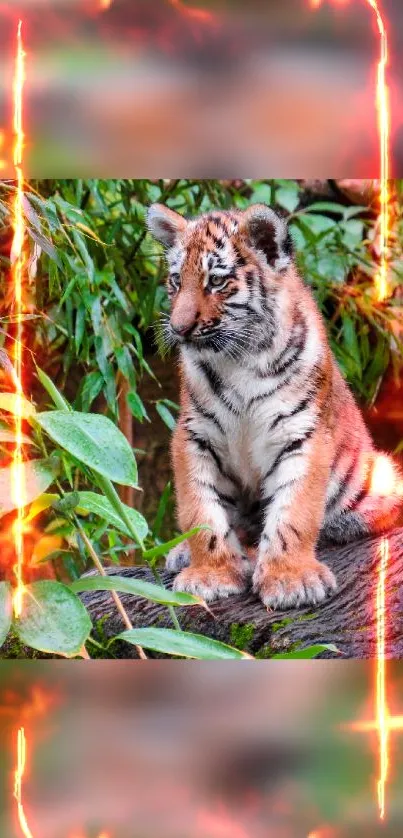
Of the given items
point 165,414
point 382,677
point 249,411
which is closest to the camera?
point 382,677

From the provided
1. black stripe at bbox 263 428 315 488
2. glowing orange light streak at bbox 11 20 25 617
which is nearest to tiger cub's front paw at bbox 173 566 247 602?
black stripe at bbox 263 428 315 488

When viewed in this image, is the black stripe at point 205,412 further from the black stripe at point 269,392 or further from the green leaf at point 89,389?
the green leaf at point 89,389

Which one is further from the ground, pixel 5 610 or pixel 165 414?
pixel 5 610

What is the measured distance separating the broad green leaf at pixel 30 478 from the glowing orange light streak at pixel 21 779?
18.7 inches

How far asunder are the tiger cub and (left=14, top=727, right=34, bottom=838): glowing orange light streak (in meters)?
0.59

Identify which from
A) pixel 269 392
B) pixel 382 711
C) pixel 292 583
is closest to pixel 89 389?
pixel 269 392

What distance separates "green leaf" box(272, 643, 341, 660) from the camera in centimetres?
224

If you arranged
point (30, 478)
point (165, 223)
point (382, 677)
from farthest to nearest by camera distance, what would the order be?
point (165, 223) < point (382, 677) < point (30, 478)

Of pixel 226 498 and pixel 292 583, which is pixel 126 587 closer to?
pixel 292 583

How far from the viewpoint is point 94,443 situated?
174cm

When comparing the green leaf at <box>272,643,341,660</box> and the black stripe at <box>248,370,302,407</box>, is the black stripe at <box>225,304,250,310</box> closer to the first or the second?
the black stripe at <box>248,370,302,407</box>

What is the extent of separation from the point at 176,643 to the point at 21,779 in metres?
0.36

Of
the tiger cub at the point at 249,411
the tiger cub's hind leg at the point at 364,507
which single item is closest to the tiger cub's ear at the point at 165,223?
the tiger cub at the point at 249,411

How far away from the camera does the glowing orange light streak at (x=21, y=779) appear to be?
66.4 inches
